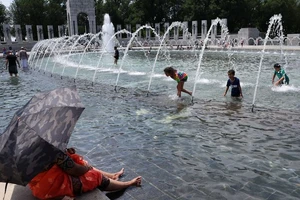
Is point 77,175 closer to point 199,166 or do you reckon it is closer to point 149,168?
point 149,168

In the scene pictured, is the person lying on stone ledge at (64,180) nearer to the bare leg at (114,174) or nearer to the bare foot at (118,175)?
the bare leg at (114,174)

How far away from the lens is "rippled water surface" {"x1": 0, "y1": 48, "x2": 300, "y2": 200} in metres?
4.39

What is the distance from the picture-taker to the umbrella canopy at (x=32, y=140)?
2982 millimetres

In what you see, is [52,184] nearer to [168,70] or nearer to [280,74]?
[168,70]

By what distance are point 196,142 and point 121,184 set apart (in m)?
2.26

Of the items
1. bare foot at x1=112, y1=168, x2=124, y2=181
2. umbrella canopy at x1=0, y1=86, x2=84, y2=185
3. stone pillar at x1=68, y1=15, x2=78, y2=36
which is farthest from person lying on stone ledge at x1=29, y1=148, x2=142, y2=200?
stone pillar at x1=68, y1=15, x2=78, y2=36

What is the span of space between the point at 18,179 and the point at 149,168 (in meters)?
2.43

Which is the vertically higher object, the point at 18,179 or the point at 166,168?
the point at 18,179

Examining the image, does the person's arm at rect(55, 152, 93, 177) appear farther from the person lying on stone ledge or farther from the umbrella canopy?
the umbrella canopy

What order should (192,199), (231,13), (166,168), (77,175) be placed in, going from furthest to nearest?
(231,13) → (166,168) → (192,199) → (77,175)

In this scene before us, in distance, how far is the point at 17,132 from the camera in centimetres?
305

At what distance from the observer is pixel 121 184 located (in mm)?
4301

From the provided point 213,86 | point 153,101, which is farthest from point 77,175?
point 213,86

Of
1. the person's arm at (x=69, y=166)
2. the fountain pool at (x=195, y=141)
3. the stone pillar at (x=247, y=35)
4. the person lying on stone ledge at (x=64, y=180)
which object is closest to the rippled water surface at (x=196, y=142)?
the fountain pool at (x=195, y=141)
